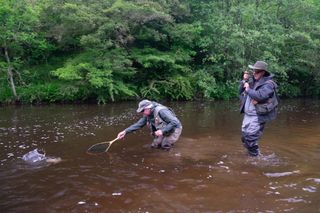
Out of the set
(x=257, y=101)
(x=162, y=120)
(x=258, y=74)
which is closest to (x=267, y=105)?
(x=257, y=101)

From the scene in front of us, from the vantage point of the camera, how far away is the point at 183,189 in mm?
7141

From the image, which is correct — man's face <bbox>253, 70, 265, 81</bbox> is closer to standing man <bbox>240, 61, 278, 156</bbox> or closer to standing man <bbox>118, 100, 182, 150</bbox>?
standing man <bbox>240, 61, 278, 156</bbox>

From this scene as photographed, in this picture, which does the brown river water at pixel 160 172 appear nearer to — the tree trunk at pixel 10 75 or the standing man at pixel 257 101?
the standing man at pixel 257 101

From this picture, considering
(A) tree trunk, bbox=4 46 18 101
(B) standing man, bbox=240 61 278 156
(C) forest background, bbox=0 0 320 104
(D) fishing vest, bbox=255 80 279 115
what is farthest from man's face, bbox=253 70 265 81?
(A) tree trunk, bbox=4 46 18 101

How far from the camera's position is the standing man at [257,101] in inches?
336

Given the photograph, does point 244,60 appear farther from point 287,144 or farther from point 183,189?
point 183,189

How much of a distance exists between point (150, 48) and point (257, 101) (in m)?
17.2

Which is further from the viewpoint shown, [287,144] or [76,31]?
[76,31]

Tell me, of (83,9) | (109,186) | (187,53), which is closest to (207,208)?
(109,186)

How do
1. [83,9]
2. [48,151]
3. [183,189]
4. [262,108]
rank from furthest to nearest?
[83,9], [48,151], [262,108], [183,189]

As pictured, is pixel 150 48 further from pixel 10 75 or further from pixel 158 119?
pixel 158 119

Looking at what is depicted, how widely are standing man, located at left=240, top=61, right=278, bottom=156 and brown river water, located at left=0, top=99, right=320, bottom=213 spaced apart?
671mm

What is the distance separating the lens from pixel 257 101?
8680mm

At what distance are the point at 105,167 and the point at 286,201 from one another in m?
3.96
